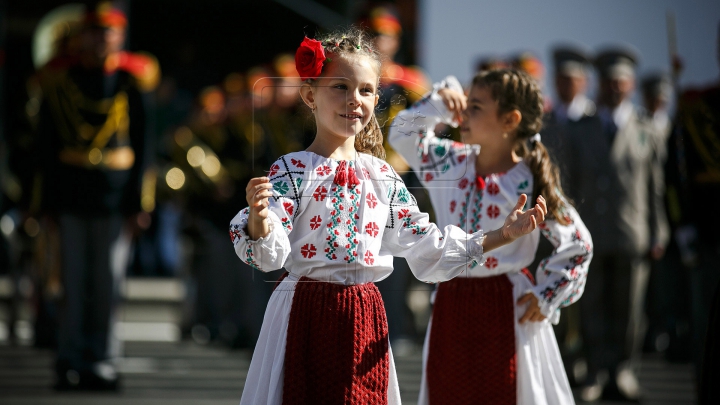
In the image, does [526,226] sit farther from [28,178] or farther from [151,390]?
[28,178]

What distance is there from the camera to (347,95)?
9.13 ft

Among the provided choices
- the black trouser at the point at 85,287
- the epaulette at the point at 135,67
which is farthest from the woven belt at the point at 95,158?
the epaulette at the point at 135,67

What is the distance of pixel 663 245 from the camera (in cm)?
691

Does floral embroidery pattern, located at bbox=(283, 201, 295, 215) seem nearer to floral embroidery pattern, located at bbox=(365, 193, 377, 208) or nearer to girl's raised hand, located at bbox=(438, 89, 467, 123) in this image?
floral embroidery pattern, located at bbox=(365, 193, 377, 208)

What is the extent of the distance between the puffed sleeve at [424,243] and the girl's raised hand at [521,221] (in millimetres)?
86

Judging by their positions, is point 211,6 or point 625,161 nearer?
point 625,161

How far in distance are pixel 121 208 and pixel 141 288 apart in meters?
6.17

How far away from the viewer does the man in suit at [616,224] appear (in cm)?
620

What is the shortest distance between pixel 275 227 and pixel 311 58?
50 cm

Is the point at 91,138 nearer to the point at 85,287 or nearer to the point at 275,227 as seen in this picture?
the point at 85,287

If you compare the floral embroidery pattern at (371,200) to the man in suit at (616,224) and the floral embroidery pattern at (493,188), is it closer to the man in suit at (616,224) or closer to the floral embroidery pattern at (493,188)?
the floral embroidery pattern at (493,188)

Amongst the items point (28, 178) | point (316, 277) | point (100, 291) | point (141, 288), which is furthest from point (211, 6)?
point (316, 277)

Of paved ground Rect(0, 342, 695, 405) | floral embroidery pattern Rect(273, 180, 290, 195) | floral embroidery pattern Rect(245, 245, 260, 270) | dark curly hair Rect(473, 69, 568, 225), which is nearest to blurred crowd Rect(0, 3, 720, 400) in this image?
paved ground Rect(0, 342, 695, 405)

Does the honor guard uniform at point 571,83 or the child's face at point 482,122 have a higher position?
the honor guard uniform at point 571,83
